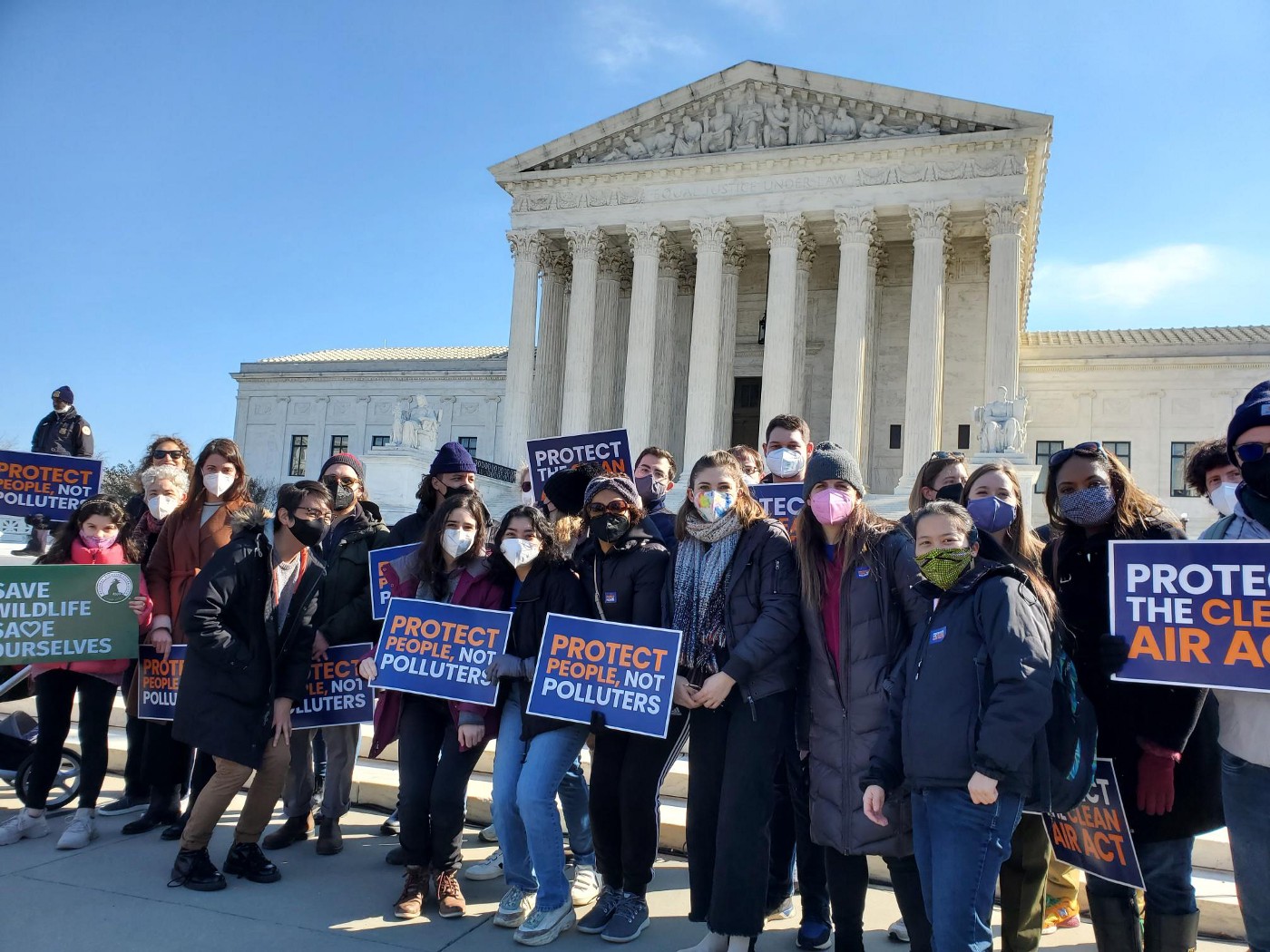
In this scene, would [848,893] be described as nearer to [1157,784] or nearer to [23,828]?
[1157,784]

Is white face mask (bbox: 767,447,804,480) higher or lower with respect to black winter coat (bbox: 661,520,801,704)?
higher

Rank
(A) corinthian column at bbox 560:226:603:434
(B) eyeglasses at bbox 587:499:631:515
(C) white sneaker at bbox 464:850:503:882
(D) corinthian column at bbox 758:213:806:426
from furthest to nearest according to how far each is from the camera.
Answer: (A) corinthian column at bbox 560:226:603:434 → (D) corinthian column at bbox 758:213:806:426 → (C) white sneaker at bbox 464:850:503:882 → (B) eyeglasses at bbox 587:499:631:515

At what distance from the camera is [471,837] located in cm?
712

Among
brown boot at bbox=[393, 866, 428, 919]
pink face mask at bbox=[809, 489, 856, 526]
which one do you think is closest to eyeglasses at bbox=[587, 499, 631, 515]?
pink face mask at bbox=[809, 489, 856, 526]

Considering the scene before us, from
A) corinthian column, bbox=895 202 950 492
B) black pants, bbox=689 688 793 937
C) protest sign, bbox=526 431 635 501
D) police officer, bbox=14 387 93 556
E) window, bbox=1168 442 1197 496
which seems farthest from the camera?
window, bbox=1168 442 1197 496

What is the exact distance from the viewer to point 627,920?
5.38 meters

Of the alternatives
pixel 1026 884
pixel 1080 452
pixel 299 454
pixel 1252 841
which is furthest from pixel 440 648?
pixel 299 454

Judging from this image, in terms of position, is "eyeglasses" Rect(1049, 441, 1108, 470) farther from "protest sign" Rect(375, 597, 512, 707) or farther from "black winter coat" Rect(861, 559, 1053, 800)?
"protest sign" Rect(375, 597, 512, 707)

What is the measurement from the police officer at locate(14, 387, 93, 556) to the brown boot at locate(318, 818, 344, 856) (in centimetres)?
986

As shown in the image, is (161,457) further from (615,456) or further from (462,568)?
(615,456)

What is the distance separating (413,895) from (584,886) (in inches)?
40.4

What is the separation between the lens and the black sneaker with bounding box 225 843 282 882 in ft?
20.0

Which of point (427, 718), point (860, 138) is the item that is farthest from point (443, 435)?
point (427, 718)

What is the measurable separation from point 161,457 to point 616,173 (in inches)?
1220
